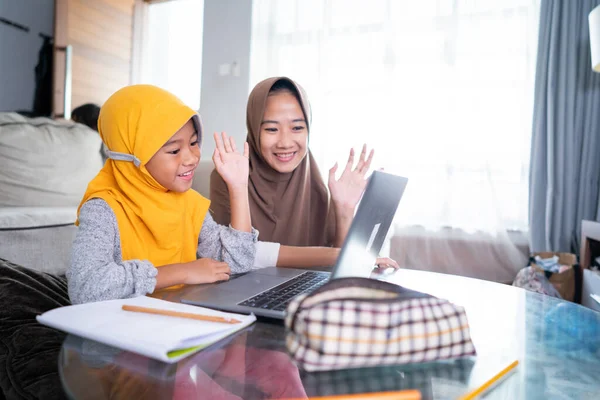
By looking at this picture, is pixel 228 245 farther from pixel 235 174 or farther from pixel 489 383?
pixel 489 383

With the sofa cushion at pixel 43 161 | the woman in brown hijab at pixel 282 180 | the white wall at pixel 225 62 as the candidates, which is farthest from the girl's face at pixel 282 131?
the white wall at pixel 225 62

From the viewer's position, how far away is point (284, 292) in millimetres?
756

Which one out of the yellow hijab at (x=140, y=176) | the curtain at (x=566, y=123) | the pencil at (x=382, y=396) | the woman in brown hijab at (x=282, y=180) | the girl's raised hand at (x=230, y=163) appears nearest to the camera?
the pencil at (x=382, y=396)

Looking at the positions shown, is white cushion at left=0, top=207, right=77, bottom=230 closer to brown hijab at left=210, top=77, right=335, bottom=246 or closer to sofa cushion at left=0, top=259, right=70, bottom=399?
brown hijab at left=210, top=77, right=335, bottom=246

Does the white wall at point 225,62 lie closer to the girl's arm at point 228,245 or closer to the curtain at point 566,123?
the curtain at point 566,123

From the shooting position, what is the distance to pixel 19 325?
78 centimetres

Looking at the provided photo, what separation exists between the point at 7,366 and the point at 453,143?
2873 millimetres

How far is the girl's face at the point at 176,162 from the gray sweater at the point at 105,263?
0.13 m

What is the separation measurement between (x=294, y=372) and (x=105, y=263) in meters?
0.48

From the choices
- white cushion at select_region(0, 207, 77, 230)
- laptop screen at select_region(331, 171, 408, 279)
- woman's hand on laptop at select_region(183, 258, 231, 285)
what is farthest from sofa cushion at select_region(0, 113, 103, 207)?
laptop screen at select_region(331, 171, 408, 279)

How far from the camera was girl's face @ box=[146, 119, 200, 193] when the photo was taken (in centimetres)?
98

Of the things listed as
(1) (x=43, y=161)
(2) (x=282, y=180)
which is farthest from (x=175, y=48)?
(2) (x=282, y=180)

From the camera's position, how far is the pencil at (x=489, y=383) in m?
0.42

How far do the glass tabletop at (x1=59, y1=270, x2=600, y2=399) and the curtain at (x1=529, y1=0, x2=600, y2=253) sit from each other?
8.05 ft
